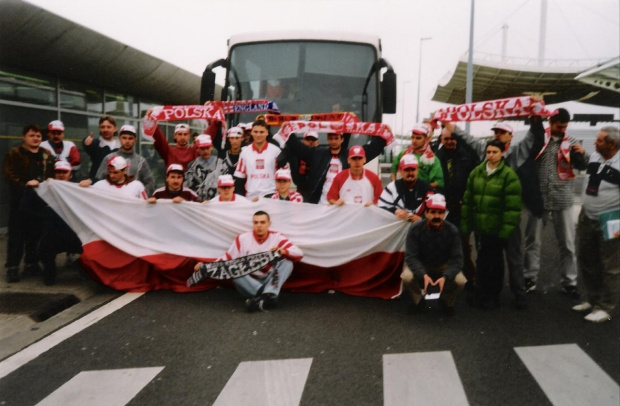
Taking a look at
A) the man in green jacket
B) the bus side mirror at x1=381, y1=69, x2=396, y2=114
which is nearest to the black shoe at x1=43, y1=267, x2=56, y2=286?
the man in green jacket

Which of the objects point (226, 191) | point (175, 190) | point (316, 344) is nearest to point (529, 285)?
point (316, 344)

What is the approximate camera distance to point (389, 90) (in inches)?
355

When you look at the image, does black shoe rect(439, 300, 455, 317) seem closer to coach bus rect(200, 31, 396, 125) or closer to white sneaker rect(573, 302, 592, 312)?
white sneaker rect(573, 302, 592, 312)

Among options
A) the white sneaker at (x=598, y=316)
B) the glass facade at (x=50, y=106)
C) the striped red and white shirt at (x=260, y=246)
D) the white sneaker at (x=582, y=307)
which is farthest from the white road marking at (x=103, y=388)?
the glass facade at (x=50, y=106)

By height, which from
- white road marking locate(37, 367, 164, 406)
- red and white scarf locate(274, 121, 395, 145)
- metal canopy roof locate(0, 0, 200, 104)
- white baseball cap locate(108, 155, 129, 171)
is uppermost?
Answer: metal canopy roof locate(0, 0, 200, 104)

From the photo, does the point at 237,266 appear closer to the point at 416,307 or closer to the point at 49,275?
the point at 416,307

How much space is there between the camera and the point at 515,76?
129 ft

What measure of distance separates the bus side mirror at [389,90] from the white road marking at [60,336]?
16.2 ft

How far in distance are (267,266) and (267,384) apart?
2.33m

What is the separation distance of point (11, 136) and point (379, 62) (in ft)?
21.9

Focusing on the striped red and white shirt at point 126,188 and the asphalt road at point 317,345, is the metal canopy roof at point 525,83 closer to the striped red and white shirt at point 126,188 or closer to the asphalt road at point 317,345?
the striped red and white shirt at point 126,188

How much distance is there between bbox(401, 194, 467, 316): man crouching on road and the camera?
5664 mm

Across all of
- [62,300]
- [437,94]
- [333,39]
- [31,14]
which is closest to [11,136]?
[31,14]

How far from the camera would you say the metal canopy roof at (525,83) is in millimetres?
37938
